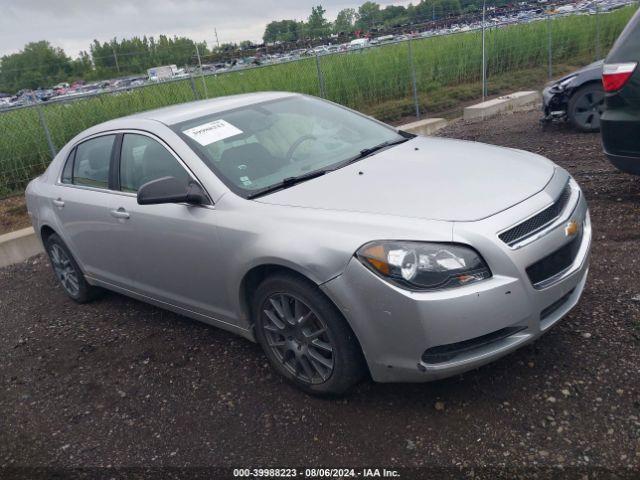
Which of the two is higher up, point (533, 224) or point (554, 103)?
point (533, 224)

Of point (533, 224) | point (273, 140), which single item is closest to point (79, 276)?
point (273, 140)

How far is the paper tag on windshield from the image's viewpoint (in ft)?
12.1

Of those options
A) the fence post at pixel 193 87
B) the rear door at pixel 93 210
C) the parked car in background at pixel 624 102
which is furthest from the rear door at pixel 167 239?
the fence post at pixel 193 87

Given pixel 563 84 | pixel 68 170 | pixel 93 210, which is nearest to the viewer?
pixel 93 210

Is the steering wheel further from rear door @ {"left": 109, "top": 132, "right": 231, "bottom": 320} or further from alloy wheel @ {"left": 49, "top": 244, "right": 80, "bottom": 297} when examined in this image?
alloy wheel @ {"left": 49, "top": 244, "right": 80, "bottom": 297}

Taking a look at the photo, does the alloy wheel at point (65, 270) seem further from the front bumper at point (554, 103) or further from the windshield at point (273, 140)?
the front bumper at point (554, 103)

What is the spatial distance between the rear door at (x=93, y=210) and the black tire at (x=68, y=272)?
9.3 inches

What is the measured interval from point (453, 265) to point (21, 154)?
787cm

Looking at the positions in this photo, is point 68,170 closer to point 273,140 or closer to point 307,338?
point 273,140

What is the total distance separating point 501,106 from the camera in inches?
444

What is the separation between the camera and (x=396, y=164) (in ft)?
11.5

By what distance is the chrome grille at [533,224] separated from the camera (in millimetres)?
2676

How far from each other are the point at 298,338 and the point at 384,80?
10214 millimetres

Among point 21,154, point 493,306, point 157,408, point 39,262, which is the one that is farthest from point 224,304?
point 21,154
